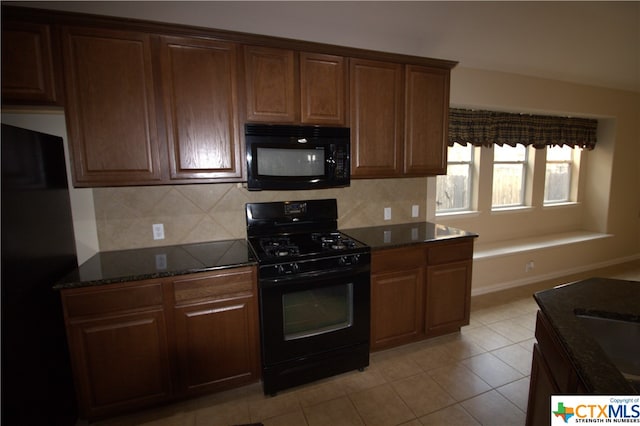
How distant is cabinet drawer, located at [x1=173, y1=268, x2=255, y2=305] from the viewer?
1773 mm

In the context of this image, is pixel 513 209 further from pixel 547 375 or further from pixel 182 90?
pixel 182 90

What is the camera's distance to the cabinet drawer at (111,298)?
1.60 m

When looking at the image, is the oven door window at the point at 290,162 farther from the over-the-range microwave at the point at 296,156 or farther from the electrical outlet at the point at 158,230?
the electrical outlet at the point at 158,230

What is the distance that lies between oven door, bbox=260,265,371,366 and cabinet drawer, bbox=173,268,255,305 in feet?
0.36

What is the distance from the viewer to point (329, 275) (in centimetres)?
200

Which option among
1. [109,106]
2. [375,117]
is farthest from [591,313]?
[109,106]

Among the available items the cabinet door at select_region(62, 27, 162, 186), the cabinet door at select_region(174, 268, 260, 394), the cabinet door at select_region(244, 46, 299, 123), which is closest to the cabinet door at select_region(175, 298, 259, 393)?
the cabinet door at select_region(174, 268, 260, 394)

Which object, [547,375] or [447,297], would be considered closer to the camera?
[547,375]

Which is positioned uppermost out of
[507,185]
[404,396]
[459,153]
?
[459,153]

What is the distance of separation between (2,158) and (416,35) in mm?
2929

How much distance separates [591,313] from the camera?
1215mm

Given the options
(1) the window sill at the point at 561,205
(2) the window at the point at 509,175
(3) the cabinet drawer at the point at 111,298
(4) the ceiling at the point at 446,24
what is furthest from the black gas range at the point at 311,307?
(1) the window sill at the point at 561,205

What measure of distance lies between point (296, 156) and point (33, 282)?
1617 millimetres
